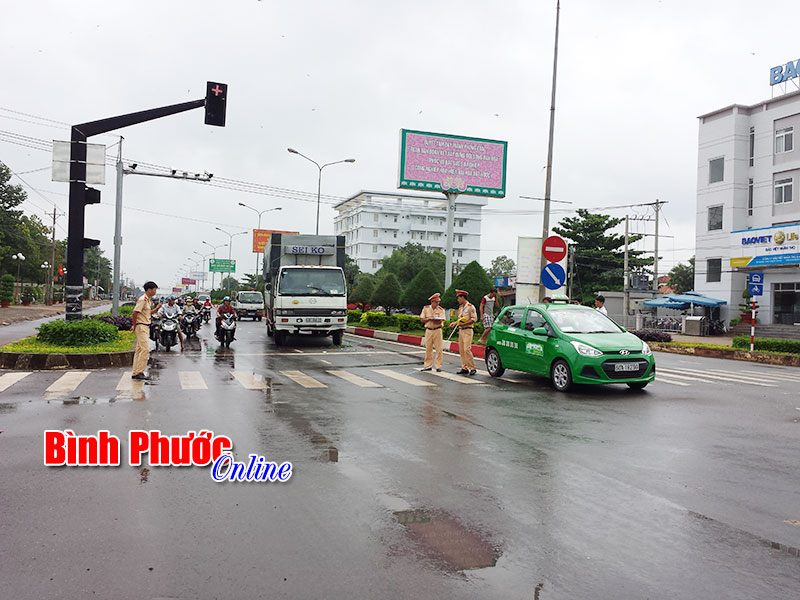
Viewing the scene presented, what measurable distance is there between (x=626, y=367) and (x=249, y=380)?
6.60 meters

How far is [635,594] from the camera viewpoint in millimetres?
3346

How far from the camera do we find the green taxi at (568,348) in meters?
10.6

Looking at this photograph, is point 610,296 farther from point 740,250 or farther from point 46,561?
point 46,561

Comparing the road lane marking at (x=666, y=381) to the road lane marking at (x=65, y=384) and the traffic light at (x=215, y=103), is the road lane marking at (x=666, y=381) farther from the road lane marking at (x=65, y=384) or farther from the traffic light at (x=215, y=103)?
the traffic light at (x=215, y=103)

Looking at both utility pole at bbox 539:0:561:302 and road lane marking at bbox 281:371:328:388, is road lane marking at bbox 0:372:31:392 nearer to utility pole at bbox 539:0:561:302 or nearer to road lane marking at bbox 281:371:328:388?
road lane marking at bbox 281:371:328:388

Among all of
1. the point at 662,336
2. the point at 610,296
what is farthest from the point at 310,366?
the point at 610,296

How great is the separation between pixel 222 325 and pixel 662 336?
1777 cm

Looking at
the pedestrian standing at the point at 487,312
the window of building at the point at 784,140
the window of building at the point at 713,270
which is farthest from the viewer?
the window of building at the point at 713,270

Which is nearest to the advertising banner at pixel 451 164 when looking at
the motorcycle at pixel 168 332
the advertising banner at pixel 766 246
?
the advertising banner at pixel 766 246

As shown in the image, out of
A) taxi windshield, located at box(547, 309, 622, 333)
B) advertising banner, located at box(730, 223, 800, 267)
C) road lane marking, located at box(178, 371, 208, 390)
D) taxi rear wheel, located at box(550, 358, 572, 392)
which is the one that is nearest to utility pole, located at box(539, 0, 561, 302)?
taxi windshield, located at box(547, 309, 622, 333)

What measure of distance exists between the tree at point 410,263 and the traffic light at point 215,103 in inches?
2334

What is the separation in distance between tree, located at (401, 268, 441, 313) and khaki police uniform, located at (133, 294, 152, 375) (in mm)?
20359

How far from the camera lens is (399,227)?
11075 cm

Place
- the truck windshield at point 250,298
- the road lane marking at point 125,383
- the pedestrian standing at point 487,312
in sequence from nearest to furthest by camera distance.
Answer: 1. the road lane marking at point 125,383
2. the pedestrian standing at point 487,312
3. the truck windshield at point 250,298
